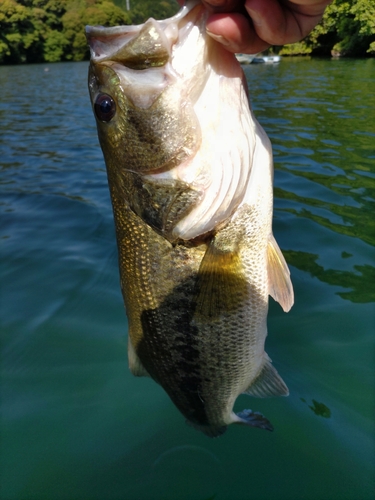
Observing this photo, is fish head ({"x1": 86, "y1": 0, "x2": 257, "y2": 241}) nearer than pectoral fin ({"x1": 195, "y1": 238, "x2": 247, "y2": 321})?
Yes

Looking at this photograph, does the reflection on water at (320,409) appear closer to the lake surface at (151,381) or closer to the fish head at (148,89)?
the lake surface at (151,381)

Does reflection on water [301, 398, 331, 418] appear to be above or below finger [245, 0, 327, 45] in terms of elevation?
below

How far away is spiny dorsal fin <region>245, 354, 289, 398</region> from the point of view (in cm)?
250

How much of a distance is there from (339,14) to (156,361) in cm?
4967

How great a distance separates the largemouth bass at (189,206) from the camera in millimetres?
1815

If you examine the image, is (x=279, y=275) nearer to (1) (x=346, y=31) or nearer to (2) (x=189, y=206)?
(2) (x=189, y=206)

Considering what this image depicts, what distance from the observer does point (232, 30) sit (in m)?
1.61

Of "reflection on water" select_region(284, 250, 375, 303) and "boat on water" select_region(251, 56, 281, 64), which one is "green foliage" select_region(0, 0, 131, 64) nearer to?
"boat on water" select_region(251, 56, 281, 64)

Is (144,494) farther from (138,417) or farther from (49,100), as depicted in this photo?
(49,100)

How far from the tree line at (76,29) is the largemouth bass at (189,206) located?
41.1 meters

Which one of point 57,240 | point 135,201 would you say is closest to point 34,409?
point 135,201

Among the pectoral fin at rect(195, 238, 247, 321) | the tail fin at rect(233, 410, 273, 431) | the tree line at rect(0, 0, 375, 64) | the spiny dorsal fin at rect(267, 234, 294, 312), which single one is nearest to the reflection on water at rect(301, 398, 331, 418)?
the tail fin at rect(233, 410, 273, 431)

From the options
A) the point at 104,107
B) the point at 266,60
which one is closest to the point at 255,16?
the point at 104,107

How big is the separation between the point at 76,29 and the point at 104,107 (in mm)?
79654
